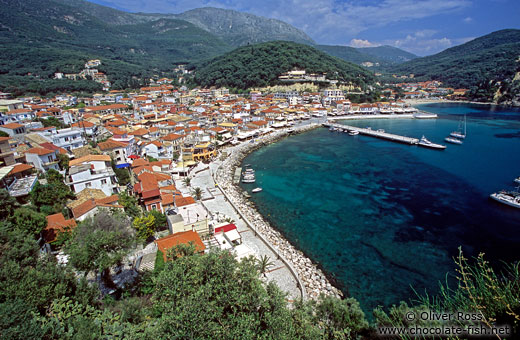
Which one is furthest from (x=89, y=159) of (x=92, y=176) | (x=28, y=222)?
(x=28, y=222)

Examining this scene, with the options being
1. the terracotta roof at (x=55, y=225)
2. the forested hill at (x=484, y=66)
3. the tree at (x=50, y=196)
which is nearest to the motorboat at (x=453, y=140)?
the terracotta roof at (x=55, y=225)

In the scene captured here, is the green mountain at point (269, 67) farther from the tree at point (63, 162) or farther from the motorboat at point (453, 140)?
the tree at point (63, 162)

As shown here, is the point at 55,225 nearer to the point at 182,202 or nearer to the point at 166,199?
the point at 166,199

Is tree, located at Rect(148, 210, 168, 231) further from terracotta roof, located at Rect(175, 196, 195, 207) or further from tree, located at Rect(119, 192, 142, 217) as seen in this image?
terracotta roof, located at Rect(175, 196, 195, 207)

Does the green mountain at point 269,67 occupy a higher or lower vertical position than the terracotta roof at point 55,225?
higher

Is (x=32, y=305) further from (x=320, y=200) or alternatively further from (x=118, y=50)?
(x=118, y=50)

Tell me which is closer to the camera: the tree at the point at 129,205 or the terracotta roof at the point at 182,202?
the tree at the point at 129,205
